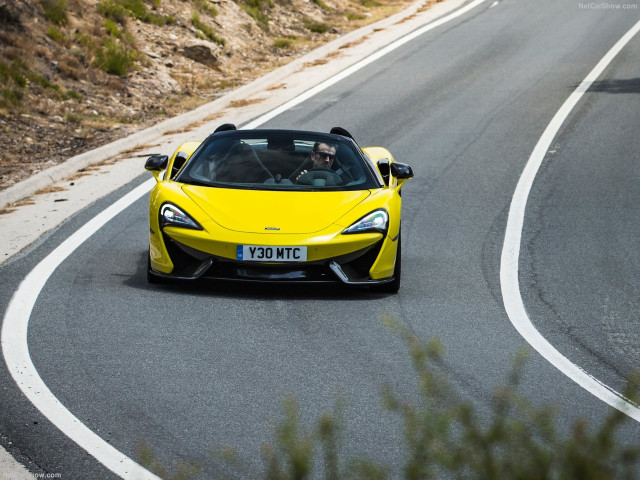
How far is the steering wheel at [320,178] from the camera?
9852 mm

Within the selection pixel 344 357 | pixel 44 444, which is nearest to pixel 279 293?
pixel 344 357

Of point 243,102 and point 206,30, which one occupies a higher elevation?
point 206,30

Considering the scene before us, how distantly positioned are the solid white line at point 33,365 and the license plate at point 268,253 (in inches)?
67.4

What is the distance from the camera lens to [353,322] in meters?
8.12

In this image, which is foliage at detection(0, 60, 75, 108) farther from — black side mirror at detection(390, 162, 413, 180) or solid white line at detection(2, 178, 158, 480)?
black side mirror at detection(390, 162, 413, 180)

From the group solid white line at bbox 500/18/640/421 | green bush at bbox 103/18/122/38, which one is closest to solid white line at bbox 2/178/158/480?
solid white line at bbox 500/18/640/421

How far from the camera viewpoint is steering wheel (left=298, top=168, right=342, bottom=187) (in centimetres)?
985

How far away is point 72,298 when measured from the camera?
865cm

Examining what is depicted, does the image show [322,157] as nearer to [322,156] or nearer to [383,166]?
[322,156]

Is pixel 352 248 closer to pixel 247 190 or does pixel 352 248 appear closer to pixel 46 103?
pixel 247 190

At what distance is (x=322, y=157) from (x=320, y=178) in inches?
13.2

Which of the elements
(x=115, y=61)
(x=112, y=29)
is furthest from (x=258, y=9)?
(x=115, y=61)

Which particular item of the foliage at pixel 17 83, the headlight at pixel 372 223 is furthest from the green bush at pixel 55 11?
the headlight at pixel 372 223

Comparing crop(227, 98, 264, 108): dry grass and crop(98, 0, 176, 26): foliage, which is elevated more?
crop(98, 0, 176, 26): foliage
